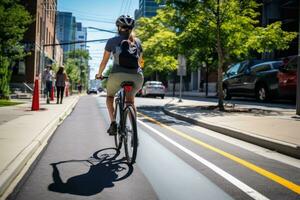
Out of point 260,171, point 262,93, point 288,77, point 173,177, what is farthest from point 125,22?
point 262,93

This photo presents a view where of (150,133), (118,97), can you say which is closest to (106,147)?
(118,97)

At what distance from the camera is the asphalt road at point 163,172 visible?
15.1 feet

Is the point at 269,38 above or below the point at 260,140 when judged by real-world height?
above

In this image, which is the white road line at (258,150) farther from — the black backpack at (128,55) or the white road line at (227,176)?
the black backpack at (128,55)

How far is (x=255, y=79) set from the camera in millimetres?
19891

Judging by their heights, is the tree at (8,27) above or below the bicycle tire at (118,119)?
above

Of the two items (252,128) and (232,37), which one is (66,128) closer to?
(252,128)

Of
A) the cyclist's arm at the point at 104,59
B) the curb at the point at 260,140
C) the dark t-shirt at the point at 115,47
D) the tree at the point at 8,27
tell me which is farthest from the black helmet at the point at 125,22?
the tree at the point at 8,27

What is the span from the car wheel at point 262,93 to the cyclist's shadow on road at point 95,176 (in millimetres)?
14181

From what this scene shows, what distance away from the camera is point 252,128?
9703mm

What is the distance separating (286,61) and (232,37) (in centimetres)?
215

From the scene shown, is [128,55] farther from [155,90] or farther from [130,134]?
[155,90]

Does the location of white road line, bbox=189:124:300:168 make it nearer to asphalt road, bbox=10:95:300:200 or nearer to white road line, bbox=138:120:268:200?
asphalt road, bbox=10:95:300:200

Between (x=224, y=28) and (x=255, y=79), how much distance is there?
4515mm
